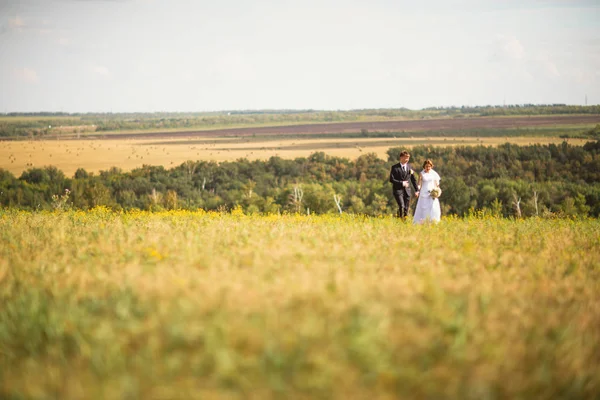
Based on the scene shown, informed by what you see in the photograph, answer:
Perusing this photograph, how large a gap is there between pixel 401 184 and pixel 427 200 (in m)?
1.04

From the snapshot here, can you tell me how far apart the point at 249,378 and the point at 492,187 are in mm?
113096

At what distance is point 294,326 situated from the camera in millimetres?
6051

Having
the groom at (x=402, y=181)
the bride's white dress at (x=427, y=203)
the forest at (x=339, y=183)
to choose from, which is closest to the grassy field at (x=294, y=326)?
the bride's white dress at (x=427, y=203)

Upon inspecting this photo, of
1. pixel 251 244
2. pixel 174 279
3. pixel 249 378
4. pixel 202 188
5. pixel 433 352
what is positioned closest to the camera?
pixel 249 378

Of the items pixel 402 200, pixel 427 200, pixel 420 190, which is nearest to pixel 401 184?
pixel 402 200

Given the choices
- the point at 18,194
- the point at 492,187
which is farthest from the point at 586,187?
the point at 18,194

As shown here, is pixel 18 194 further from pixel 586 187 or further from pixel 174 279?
pixel 586 187

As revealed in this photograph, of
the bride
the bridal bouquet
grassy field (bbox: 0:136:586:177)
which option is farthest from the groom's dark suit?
grassy field (bbox: 0:136:586:177)

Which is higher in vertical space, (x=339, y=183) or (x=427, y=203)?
(x=427, y=203)

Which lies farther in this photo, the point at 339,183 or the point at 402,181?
the point at 339,183

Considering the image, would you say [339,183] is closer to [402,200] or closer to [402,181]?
[402,200]

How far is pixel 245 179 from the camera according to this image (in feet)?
449

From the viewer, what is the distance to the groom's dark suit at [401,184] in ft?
62.6

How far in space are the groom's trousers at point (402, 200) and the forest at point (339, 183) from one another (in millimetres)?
65465
